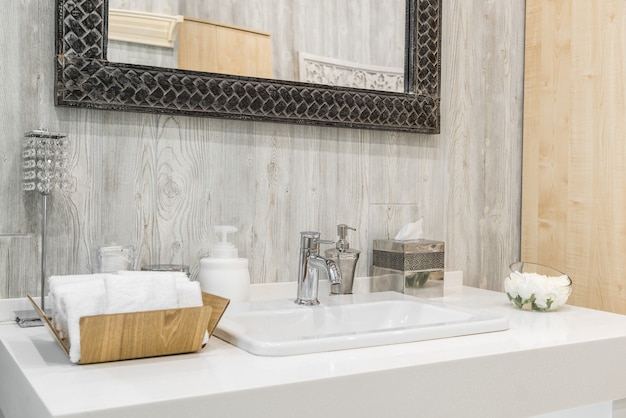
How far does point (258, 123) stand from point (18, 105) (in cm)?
50

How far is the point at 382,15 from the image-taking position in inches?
64.8

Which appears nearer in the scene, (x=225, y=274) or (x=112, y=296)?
(x=112, y=296)

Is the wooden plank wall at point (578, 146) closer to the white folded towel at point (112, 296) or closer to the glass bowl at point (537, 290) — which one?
the glass bowl at point (537, 290)

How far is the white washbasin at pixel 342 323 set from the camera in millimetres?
1053

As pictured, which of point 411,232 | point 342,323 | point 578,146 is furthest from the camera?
point 578,146

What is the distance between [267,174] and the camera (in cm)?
153

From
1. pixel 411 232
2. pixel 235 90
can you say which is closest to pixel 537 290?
pixel 411 232

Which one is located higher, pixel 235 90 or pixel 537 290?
pixel 235 90

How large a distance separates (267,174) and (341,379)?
2.30 ft

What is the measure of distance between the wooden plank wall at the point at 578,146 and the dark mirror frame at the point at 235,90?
364 millimetres

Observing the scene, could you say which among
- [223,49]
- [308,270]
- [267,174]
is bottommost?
[308,270]

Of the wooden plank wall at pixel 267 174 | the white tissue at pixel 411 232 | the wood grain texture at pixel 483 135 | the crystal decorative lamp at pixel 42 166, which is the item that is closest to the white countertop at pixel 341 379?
the crystal decorative lamp at pixel 42 166

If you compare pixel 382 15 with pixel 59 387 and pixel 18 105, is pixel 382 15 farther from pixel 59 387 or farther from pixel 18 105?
pixel 59 387

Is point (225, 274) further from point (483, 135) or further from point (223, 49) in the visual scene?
point (483, 135)
